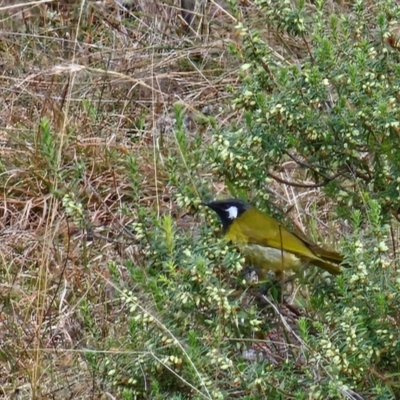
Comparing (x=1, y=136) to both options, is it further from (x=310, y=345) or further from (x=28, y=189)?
(x=310, y=345)

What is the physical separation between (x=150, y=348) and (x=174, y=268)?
Answer: 0.80 feet

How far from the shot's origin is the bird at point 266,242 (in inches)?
126

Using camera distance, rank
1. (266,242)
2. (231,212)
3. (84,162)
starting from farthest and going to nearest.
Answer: (84,162)
(266,242)
(231,212)

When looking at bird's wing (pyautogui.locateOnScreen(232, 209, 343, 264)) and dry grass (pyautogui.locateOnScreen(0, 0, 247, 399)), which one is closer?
bird's wing (pyautogui.locateOnScreen(232, 209, 343, 264))

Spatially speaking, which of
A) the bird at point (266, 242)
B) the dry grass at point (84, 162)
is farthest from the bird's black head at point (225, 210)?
the dry grass at point (84, 162)

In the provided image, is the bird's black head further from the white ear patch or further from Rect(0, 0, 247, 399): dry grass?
Rect(0, 0, 247, 399): dry grass

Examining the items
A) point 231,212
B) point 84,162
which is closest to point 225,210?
point 231,212

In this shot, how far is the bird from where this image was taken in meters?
3.21

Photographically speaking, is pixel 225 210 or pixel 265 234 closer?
pixel 225 210

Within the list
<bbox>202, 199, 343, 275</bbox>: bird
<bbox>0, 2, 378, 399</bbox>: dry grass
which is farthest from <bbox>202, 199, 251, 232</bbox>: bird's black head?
<bbox>0, 2, 378, 399</bbox>: dry grass

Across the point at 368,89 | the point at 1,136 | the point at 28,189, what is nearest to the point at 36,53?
the point at 1,136

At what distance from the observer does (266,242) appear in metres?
3.32

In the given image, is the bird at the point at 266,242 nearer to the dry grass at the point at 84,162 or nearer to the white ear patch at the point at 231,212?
the white ear patch at the point at 231,212

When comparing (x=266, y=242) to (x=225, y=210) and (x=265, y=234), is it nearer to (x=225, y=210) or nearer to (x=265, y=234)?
(x=265, y=234)
